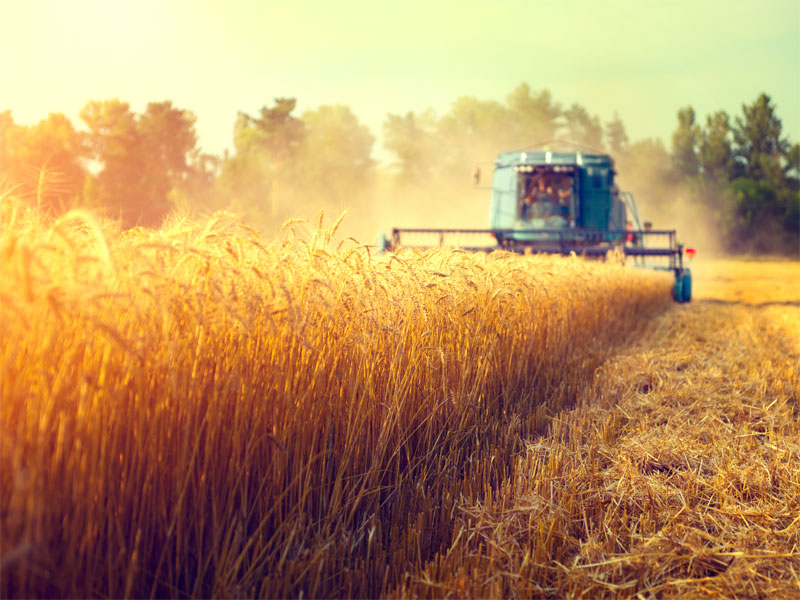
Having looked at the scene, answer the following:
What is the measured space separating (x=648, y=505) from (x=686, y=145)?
60.2 m

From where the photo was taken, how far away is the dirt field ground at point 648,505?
231 centimetres

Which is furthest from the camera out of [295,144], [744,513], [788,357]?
[295,144]

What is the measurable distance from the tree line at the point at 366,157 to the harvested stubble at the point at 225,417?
23968mm

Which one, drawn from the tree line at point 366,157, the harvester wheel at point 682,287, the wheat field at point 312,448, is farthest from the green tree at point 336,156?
the wheat field at point 312,448

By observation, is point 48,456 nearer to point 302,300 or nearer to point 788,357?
point 302,300

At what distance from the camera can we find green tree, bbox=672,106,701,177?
56.6 metres

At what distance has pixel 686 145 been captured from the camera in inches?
2238

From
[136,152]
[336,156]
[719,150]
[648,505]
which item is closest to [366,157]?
[336,156]

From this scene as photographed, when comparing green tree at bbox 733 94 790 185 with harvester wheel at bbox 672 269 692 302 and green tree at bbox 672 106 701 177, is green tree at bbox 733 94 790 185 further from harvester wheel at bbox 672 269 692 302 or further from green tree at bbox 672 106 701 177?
harvester wheel at bbox 672 269 692 302

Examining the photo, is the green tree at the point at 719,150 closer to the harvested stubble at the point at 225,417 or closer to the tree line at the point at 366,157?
the tree line at the point at 366,157

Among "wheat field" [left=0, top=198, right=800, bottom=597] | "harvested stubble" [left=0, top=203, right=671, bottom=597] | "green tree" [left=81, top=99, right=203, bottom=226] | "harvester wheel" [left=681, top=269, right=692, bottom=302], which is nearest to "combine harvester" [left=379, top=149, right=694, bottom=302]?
"harvester wheel" [left=681, top=269, right=692, bottom=302]

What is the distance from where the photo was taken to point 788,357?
21.8 feet

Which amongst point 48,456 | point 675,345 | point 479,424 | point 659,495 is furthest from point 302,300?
point 675,345

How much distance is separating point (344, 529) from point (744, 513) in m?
1.72
